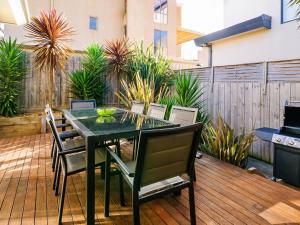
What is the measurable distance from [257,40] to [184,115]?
4.34m

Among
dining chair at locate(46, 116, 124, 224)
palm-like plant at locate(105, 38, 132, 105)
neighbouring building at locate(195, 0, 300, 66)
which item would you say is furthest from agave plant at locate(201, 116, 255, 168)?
palm-like plant at locate(105, 38, 132, 105)

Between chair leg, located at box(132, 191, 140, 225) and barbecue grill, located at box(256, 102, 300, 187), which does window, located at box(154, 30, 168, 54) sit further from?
chair leg, located at box(132, 191, 140, 225)

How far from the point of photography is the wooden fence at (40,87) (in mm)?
5547

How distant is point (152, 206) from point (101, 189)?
0.67 meters

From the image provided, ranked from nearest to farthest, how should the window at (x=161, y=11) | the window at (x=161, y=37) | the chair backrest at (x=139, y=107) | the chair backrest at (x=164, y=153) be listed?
the chair backrest at (x=164, y=153), the chair backrest at (x=139, y=107), the window at (x=161, y=37), the window at (x=161, y=11)

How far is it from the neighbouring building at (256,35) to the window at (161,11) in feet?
18.8

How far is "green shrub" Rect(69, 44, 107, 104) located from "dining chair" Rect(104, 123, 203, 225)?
14.6 feet

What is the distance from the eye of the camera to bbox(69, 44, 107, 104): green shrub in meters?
5.74

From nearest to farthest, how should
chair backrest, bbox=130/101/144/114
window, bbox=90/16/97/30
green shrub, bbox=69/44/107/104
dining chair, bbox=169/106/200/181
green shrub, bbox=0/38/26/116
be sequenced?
dining chair, bbox=169/106/200/181 → chair backrest, bbox=130/101/144/114 → green shrub, bbox=0/38/26/116 → green shrub, bbox=69/44/107/104 → window, bbox=90/16/97/30

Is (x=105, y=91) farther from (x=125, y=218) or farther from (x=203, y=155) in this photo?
(x=125, y=218)

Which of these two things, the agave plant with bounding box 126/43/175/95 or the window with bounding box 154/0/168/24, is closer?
the agave plant with bounding box 126/43/175/95

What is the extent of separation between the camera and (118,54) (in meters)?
6.07

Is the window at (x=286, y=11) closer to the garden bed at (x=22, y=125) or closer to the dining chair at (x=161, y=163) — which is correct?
the dining chair at (x=161, y=163)

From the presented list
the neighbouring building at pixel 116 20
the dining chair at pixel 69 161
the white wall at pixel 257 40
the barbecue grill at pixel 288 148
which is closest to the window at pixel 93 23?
the neighbouring building at pixel 116 20
